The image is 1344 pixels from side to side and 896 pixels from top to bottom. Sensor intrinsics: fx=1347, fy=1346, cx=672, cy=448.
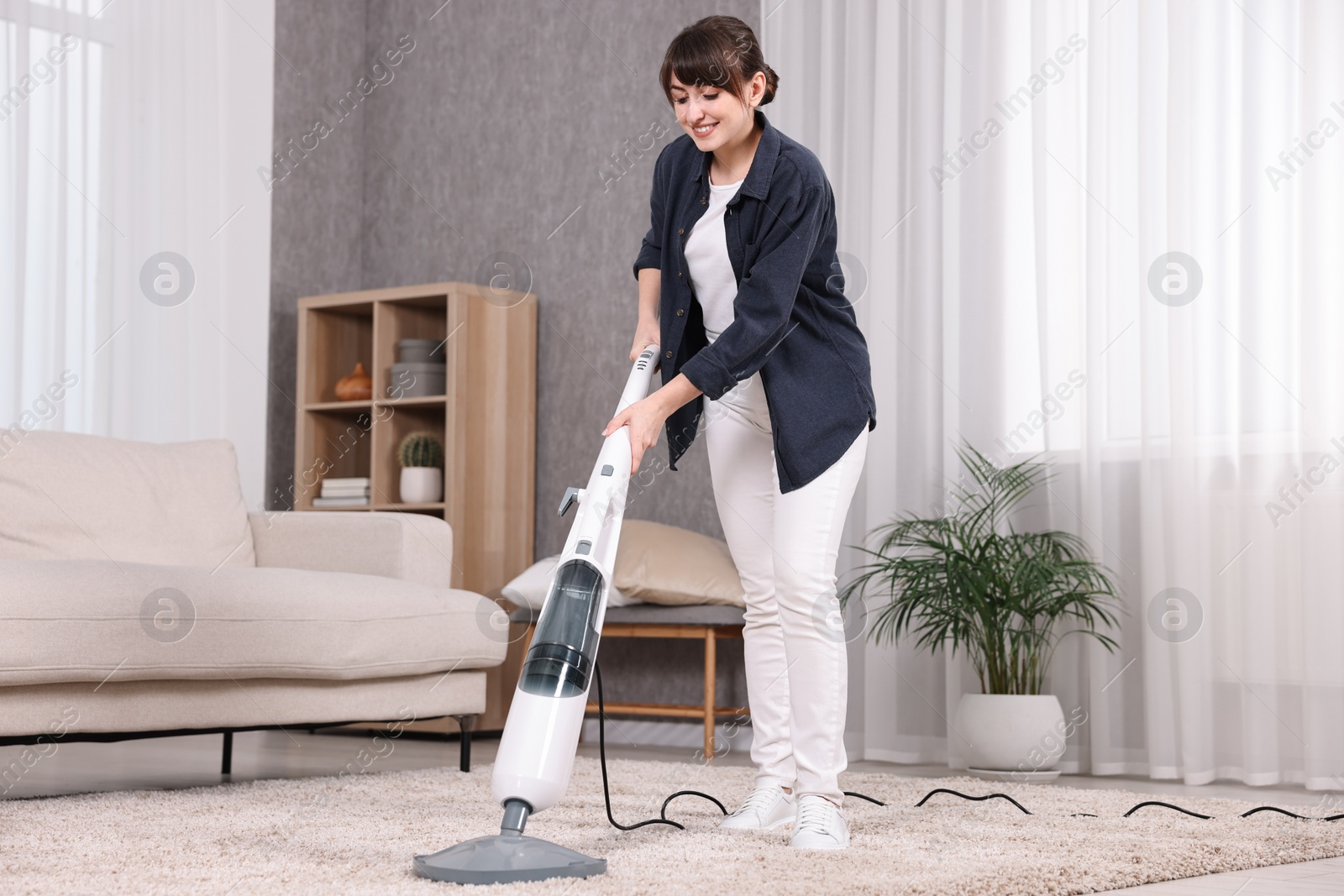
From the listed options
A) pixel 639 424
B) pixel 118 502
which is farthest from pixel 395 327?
pixel 639 424

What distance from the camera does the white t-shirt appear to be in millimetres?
1856

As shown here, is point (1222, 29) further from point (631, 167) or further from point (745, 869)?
point (745, 869)

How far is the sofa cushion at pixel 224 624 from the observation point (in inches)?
81.5

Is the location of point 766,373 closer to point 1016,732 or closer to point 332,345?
point 1016,732

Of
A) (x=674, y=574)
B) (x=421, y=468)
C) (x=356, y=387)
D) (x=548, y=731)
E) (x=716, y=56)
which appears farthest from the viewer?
(x=356, y=387)

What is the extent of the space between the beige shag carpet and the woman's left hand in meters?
0.47

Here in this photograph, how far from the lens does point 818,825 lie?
173 cm

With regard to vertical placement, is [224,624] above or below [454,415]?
below

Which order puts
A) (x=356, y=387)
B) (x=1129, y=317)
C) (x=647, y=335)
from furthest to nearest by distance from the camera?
(x=356, y=387) → (x=1129, y=317) → (x=647, y=335)

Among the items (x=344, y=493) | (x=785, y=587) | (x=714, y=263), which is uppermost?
(x=714, y=263)

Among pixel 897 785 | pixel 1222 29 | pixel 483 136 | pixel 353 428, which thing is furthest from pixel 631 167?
pixel 897 785

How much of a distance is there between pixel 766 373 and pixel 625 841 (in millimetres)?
650

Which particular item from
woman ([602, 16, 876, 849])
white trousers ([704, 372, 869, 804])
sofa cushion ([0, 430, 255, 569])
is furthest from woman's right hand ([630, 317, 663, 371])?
sofa cushion ([0, 430, 255, 569])

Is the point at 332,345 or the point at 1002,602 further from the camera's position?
the point at 332,345
